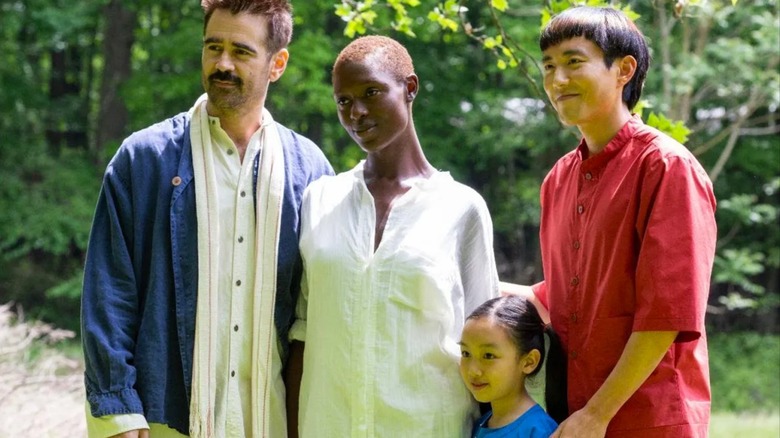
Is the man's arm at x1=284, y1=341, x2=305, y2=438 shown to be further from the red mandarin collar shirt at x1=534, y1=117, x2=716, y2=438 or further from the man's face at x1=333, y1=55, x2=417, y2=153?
the red mandarin collar shirt at x1=534, y1=117, x2=716, y2=438

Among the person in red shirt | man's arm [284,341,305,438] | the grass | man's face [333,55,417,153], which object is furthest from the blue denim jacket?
the grass

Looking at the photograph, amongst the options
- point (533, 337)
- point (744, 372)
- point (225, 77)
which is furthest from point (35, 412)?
point (744, 372)

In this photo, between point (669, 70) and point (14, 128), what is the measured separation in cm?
906

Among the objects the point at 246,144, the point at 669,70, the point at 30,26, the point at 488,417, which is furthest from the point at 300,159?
the point at 30,26

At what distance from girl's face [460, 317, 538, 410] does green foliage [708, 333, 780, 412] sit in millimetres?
9419

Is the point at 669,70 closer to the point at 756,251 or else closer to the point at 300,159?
the point at 756,251

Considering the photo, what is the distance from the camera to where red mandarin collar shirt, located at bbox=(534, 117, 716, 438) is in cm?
208

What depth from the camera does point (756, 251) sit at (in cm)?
1380

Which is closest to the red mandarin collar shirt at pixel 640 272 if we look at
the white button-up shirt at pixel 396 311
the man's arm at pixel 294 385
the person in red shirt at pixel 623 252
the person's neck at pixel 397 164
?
the person in red shirt at pixel 623 252

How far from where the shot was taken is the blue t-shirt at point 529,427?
2365 mm

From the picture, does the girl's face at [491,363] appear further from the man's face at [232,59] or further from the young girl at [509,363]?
the man's face at [232,59]

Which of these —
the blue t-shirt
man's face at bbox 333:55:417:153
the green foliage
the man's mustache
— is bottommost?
the green foliage

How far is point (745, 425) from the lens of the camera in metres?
8.79

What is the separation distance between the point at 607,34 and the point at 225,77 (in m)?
1.00
